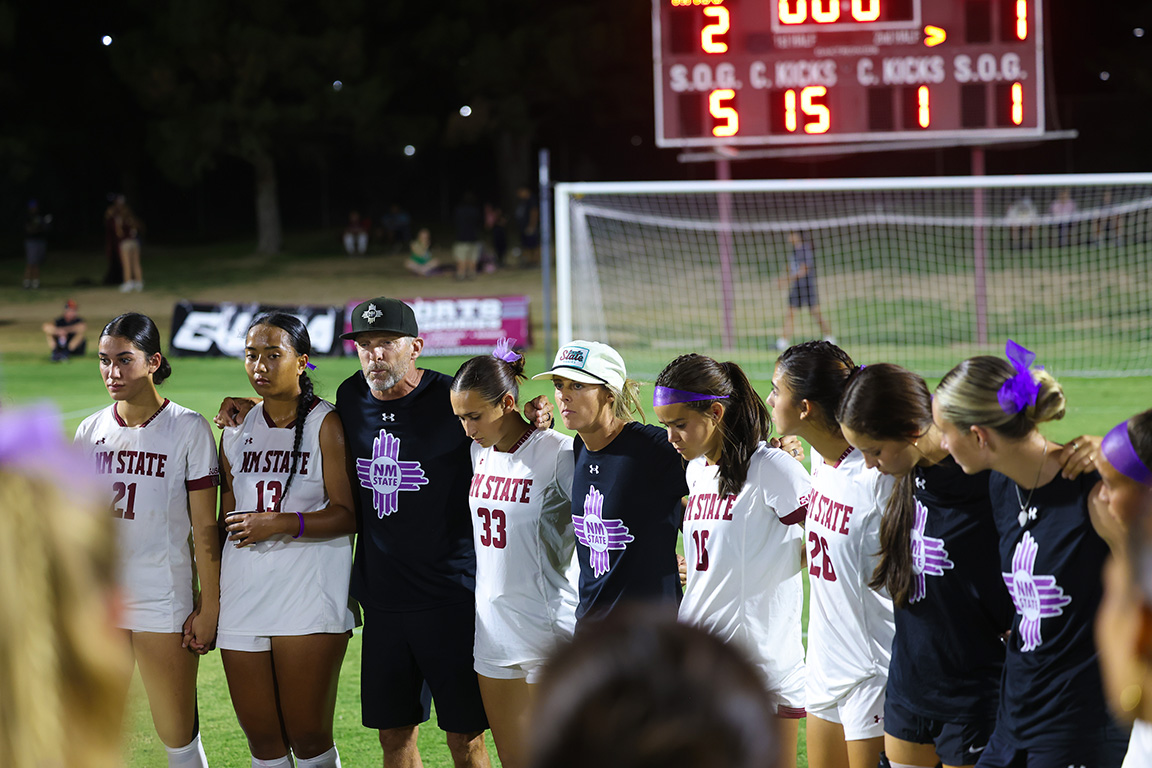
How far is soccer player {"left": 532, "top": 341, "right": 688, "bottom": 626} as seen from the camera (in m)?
4.03

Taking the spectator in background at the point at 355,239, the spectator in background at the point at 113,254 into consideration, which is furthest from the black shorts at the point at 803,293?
the spectator in background at the point at 355,239

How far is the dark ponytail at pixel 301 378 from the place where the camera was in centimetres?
441

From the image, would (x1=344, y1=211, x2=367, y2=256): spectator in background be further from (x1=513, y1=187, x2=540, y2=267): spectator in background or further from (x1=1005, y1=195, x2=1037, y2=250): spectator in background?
(x1=1005, y1=195, x2=1037, y2=250): spectator in background

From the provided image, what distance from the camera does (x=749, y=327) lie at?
22.1 m

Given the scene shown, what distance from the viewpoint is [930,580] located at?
337 centimetres

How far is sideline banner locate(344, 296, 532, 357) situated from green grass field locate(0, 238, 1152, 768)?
0.37 m

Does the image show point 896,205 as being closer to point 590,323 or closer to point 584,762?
point 590,323

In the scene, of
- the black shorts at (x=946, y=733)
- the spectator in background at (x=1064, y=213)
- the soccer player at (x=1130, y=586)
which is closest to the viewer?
the soccer player at (x=1130, y=586)

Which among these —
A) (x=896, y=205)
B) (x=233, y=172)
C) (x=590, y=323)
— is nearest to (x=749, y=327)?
(x=590, y=323)

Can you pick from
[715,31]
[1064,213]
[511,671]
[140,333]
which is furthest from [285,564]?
[1064,213]

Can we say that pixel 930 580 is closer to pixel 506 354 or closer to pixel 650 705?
pixel 506 354

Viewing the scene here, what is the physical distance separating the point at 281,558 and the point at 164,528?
18.6 inches

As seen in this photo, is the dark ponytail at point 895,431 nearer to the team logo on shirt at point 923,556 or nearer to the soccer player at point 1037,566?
the team logo on shirt at point 923,556

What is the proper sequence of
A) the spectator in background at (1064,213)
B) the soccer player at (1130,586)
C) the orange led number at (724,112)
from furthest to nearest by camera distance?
the spectator in background at (1064,213), the orange led number at (724,112), the soccer player at (1130,586)
